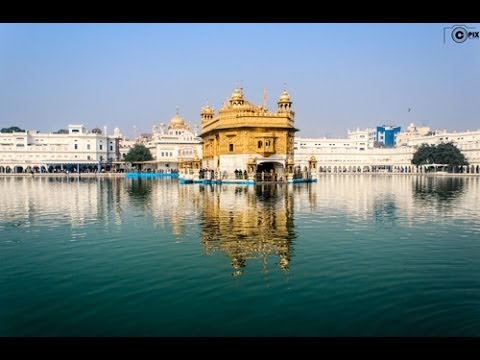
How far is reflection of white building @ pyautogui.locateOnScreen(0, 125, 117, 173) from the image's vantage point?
84.2m

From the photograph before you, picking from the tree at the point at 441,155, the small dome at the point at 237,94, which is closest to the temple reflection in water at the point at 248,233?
the small dome at the point at 237,94

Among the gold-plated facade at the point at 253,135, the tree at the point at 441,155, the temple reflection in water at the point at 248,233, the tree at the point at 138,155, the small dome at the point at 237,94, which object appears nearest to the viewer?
the temple reflection in water at the point at 248,233

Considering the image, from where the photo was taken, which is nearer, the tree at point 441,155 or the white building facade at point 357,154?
the tree at point 441,155

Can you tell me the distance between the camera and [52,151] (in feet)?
285

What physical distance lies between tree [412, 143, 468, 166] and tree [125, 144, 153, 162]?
5301 cm

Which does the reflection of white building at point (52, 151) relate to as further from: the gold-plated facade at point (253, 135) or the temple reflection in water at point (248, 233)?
the temple reflection in water at point (248, 233)

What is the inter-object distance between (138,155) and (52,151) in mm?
17218

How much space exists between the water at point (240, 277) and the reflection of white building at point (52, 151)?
249 feet

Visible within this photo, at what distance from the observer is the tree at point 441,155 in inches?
3260

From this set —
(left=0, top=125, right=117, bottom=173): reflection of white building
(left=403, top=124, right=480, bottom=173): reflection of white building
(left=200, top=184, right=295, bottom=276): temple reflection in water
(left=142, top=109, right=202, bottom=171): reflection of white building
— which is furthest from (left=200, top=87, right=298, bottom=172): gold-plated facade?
(left=403, top=124, right=480, bottom=173): reflection of white building
